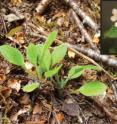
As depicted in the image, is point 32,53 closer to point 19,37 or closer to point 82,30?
point 19,37

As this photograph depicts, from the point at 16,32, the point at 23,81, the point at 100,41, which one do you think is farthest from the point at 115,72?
the point at 16,32

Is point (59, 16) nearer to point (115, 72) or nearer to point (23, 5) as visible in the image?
point (23, 5)

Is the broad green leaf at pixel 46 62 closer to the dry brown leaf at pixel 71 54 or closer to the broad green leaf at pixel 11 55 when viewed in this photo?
the broad green leaf at pixel 11 55

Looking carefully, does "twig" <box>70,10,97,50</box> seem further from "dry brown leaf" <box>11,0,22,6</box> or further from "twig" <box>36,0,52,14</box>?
"dry brown leaf" <box>11,0,22,6</box>

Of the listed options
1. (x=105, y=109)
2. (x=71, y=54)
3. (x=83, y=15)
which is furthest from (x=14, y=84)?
(x=83, y=15)

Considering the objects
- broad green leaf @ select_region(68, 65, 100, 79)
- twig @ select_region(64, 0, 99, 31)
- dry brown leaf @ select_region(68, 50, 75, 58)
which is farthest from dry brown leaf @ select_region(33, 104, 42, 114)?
twig @ select_region(64, 0, 99, 31)
